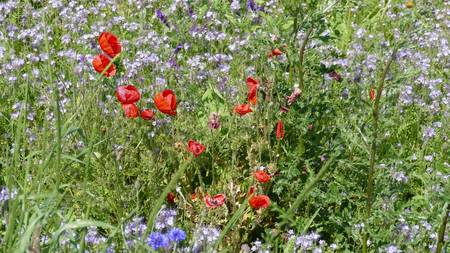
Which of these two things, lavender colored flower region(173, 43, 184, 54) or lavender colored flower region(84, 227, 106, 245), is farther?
lavender colored flower region(173, 43, 184, 54)

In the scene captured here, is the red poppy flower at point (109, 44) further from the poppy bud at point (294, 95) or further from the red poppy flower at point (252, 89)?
the poppy bud at point (294, 95)

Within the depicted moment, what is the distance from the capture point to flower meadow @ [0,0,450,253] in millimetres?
2682

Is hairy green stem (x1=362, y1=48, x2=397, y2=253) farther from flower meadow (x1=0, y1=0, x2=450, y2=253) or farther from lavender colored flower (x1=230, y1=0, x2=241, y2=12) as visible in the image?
lavender colored flower (x1=230, y1=0, x2=241, y2=12)

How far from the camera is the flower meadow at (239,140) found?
268 centimetres

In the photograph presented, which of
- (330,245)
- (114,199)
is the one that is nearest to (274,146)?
→ (330,245)

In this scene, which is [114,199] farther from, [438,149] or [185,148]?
[438,149]

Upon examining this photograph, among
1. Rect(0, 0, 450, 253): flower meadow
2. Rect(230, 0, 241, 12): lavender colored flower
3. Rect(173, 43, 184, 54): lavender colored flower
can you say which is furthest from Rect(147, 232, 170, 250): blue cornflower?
Rect(230, 0, 241, 12): lavender colored flower

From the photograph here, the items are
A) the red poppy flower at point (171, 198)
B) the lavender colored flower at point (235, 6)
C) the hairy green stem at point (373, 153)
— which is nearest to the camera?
the hairy green stem at point (373, 153)

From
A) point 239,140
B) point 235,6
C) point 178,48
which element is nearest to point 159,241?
point 239,140

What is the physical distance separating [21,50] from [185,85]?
1.39 metres

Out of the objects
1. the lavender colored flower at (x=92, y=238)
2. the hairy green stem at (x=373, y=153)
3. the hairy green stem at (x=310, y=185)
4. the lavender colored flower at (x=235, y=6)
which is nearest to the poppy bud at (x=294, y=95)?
the hairy green stem at (x=373, y=153)

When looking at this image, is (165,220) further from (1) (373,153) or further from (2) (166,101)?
(1) (373,153)

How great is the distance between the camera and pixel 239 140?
10.7 ft

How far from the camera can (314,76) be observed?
3320mm
